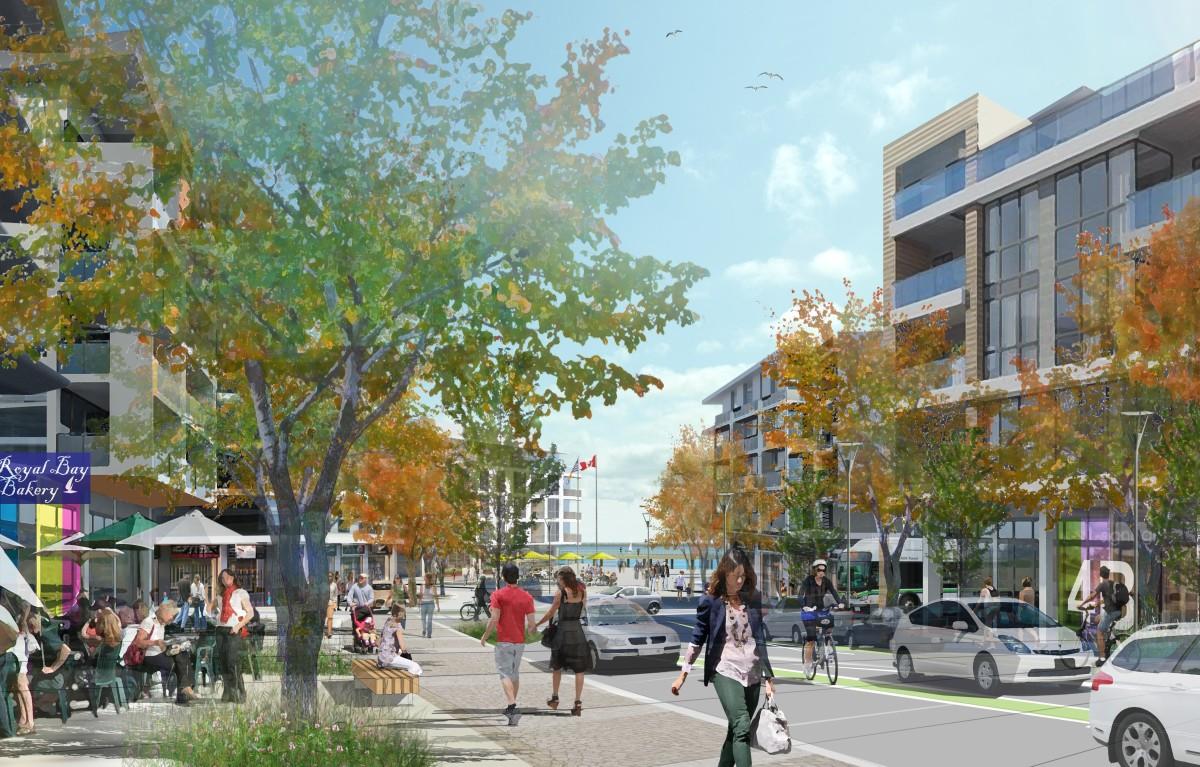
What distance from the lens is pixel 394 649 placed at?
56.5 ft

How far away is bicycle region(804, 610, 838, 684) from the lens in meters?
19.5

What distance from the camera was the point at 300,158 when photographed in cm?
1306

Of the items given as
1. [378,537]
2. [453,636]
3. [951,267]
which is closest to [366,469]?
[453,636]

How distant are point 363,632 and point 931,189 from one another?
88.8 ft

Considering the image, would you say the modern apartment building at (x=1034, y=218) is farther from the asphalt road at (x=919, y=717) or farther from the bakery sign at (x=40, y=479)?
the bakery sign at (x=40, y=479)

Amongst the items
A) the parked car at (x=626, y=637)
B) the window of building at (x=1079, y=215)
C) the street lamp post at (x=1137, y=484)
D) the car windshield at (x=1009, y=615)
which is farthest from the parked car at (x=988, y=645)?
the window of building at (x=1079, y=215)

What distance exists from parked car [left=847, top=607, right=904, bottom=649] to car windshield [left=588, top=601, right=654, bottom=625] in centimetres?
886

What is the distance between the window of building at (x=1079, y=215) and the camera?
33000 millimetres

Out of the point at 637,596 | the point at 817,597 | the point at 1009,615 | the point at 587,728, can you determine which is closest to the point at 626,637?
the point at 817,597

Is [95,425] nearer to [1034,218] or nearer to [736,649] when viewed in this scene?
[1034,218]

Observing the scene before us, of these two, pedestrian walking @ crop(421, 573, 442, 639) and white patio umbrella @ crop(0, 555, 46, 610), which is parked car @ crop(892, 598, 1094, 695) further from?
pedestrian walking @ crop(421, 573, 442, 639)

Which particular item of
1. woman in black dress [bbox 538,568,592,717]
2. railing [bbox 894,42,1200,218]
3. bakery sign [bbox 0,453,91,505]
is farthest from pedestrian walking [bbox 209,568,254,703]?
railing [bbox 894,42,1200,218]

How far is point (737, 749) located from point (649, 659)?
17076mm

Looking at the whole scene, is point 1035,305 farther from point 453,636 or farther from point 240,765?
point 240,765
